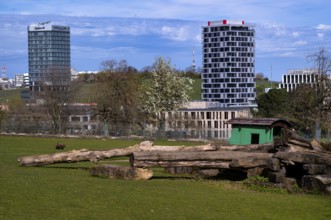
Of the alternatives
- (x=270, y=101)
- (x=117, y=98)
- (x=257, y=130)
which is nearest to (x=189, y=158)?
(x=257, y=130)

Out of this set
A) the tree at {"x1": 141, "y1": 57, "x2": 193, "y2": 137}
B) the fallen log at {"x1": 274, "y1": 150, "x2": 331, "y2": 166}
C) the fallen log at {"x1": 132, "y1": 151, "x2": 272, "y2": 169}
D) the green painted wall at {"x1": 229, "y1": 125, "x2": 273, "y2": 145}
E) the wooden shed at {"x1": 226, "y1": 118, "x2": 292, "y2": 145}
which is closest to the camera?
the fallen log at {"x1": 274, "y1": 150, "x2": 331, "y2": 166}

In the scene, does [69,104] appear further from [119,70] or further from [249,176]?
[249,176]

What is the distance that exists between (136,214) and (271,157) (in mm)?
7016

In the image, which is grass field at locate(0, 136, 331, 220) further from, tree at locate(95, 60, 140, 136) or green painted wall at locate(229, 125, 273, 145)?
tree at locate(95, 60, 140, 136)

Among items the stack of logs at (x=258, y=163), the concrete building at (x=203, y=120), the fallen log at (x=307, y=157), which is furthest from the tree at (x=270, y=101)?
the fallen log at (x=307, y=157)

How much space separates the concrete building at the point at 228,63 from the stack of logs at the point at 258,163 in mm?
165700

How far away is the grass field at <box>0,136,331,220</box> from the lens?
1226 cm

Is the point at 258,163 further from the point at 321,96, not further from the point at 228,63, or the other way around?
the point at 228,63

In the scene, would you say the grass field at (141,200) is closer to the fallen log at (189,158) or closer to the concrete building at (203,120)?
the fallen log at (189,158)

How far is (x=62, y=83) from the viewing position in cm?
8594

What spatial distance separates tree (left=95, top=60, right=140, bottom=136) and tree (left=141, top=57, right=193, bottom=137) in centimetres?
269

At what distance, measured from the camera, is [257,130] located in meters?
31.2

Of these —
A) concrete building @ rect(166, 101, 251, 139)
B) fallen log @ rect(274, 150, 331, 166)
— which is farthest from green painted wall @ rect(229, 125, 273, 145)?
fallen log @ rect(274, 150, 331, 166)

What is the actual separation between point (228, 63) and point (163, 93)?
4538 inches
